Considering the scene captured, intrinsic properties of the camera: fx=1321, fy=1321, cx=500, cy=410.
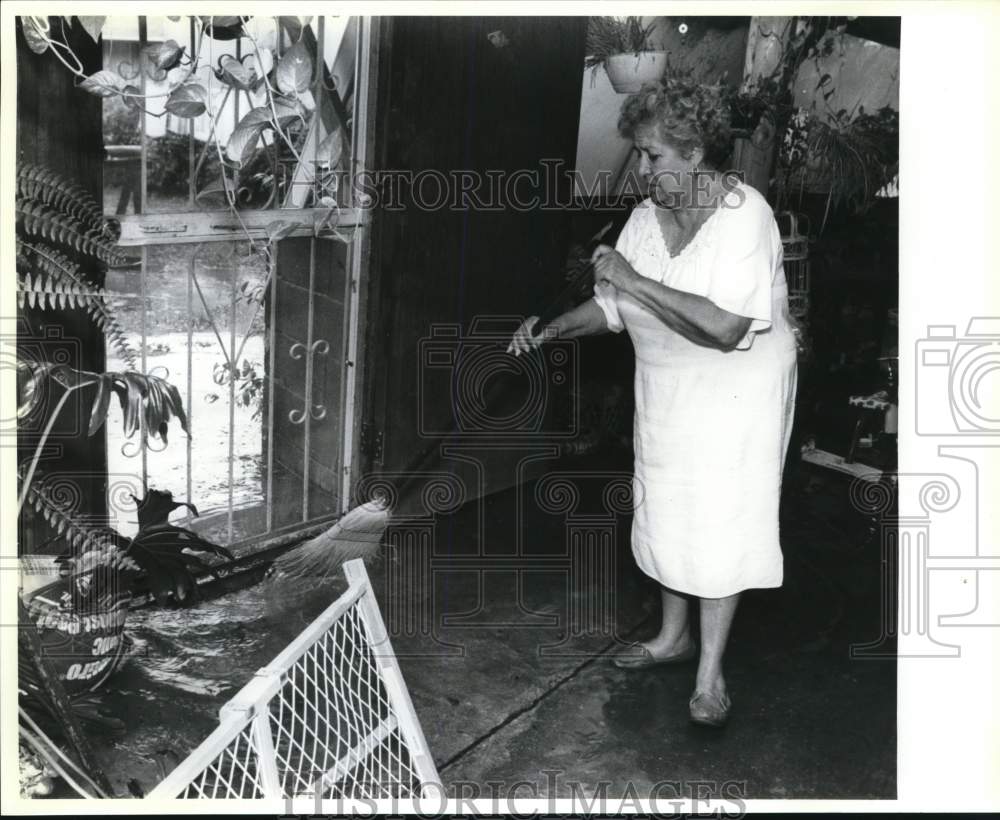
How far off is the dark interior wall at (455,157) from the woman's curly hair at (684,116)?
2.57 feet

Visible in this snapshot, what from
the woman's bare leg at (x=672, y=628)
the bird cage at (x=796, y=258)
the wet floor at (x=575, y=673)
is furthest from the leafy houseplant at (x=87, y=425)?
the bird cage at (x=796, y=258)

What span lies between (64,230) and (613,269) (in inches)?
59.9

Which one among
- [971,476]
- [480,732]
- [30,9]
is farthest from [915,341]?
[30,9]

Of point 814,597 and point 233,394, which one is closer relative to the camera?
point 233,394

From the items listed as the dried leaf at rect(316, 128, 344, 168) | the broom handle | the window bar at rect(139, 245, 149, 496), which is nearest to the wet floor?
the broom handle

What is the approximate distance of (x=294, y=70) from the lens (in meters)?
3.96

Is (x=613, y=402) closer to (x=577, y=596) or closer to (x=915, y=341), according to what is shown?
(x=577, y=596)

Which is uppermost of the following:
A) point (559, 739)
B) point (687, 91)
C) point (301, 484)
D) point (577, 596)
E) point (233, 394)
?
point (687, 91)

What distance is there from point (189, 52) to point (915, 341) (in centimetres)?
222

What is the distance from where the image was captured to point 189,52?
3734 millimetres

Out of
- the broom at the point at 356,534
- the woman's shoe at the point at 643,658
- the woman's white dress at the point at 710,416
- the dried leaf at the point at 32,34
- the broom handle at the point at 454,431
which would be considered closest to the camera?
the dried leaf at the point at 32,34

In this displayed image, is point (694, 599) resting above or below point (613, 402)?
below

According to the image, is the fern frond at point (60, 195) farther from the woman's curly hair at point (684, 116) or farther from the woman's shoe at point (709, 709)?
the woman's shoe at point (709, 709)

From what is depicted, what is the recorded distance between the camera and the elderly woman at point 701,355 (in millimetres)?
3609
